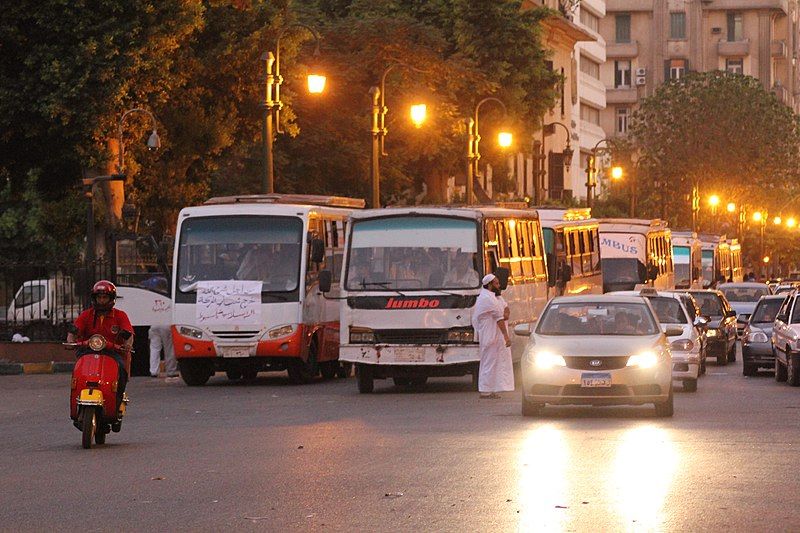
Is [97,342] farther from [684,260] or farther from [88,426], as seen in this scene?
[684,260]

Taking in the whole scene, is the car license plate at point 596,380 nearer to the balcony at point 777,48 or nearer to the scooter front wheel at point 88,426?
the scooter front wheel at point 88,426

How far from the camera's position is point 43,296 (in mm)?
39469

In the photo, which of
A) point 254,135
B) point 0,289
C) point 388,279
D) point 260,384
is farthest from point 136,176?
point 388,279

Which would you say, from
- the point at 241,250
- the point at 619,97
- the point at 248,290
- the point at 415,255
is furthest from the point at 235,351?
the point at 619,97

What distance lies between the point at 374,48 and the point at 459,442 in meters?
46.2

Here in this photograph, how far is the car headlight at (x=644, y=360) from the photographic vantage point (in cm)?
2202

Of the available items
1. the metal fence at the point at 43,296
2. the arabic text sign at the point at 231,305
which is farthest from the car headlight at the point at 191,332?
the metal fence at the point at 43,296

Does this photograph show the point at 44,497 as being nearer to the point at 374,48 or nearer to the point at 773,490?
the point at 773,490

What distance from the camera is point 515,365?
33781mm

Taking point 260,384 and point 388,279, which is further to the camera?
point 260,384

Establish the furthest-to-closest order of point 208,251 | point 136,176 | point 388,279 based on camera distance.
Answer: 1. point 136,176
2. point 208,251
3. point 388,279

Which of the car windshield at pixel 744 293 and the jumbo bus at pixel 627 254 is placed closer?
the jumbo bus at pixel 627 254

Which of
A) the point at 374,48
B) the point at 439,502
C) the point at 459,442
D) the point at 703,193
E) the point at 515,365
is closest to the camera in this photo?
the point at 439,502

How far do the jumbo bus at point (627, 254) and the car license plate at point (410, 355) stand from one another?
70.8ft
